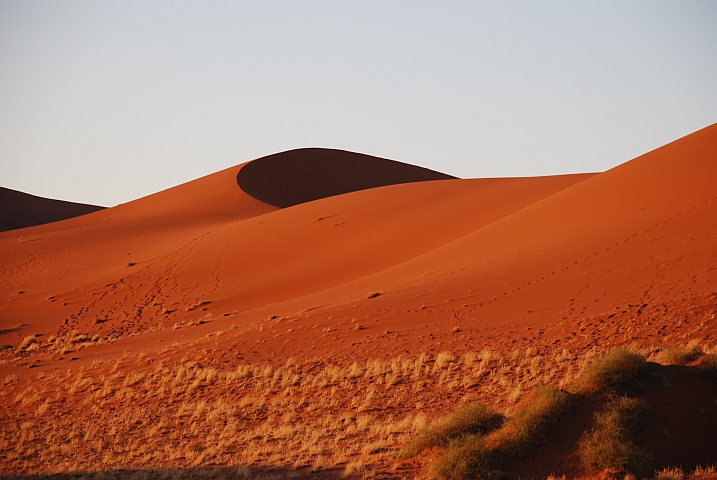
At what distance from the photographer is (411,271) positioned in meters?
25.1

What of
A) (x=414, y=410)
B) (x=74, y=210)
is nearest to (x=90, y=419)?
(x=414, y=410)

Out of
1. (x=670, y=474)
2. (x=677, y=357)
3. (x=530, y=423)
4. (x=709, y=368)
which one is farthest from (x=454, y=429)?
(x=677, y=357)

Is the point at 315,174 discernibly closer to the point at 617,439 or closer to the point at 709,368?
the point at 709,368

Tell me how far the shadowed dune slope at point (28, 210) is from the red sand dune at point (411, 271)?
3784 centimetres

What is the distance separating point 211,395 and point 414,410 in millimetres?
4758

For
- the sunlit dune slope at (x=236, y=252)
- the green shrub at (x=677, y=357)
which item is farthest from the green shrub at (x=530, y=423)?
the sunlit dune slope at (x=236, y=252)

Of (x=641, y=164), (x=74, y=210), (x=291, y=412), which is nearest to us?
Answer: (x=291, y=412)

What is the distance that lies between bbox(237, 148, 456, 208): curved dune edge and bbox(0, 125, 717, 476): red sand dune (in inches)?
603

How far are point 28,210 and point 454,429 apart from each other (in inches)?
3391

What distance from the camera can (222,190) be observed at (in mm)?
57719

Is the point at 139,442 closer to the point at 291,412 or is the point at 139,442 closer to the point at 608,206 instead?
the point at 291,412

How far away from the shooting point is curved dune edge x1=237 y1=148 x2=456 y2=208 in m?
62.6

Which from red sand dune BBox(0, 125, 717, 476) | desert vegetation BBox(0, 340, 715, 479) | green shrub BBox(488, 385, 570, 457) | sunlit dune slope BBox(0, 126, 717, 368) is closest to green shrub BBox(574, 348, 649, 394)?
desert vegetation BBox(0, 340, 715, 479)

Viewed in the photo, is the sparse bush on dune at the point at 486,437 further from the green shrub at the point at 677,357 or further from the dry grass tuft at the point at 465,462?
the green shrub at the point at 677,357
